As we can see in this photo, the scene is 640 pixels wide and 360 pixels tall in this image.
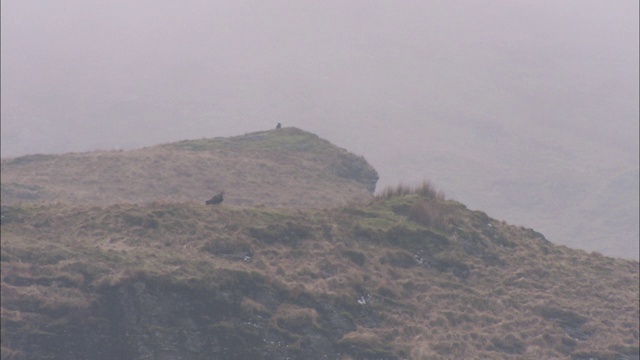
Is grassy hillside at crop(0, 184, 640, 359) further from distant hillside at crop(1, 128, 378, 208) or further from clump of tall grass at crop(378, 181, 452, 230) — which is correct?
distant hillside at crop(1, 128, 378, 208)

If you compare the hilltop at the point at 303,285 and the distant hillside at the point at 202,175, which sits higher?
the distant hillside at the point at 202,175

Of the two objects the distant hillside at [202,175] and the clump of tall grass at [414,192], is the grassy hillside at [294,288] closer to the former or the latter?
the clump of tall grass at [414,192]

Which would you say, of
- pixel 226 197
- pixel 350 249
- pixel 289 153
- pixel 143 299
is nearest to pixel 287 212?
pixel 350 249

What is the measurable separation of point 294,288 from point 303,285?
38 centimetres

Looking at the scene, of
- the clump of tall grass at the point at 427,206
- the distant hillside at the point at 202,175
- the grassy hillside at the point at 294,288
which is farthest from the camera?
the distant hillside at the point at 202,175

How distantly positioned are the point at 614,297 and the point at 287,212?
1114cm

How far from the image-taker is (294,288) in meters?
18.4

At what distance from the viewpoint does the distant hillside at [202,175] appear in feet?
138

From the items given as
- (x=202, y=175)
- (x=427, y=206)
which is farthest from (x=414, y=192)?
(x=202, y=175)

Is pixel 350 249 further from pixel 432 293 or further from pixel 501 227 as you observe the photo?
pixel 501 227

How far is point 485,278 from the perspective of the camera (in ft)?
76.1

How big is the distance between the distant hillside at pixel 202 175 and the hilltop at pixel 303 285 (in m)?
16.1

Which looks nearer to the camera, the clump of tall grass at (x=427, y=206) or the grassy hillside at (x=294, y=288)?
the grassy hillside at (x=294, y=288)

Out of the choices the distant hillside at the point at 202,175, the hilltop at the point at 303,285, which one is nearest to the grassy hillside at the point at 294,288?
the hilltop at the point at 303,285
